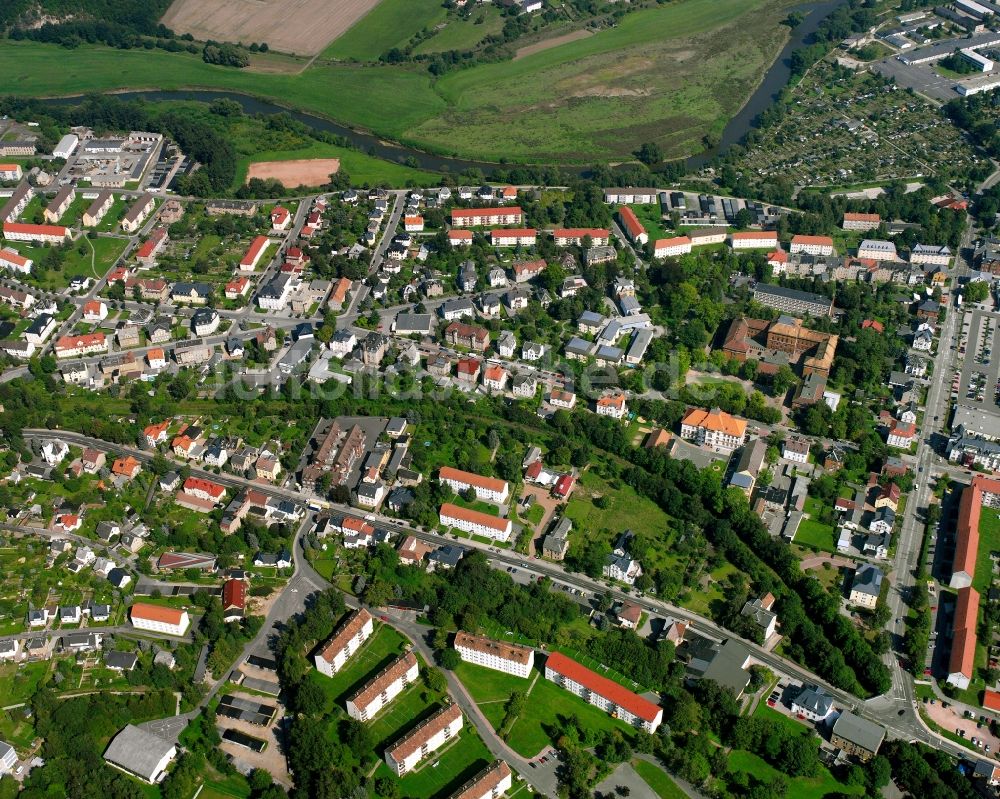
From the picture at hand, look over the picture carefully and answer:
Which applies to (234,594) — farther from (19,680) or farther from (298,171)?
(298,171)

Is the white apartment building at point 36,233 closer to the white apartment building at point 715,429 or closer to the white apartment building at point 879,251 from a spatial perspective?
the white apartment building at point 715,429

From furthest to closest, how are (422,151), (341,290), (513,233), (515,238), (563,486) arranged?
(422,151) < (513,233) < (515,238) < (341,290) < (563,486)

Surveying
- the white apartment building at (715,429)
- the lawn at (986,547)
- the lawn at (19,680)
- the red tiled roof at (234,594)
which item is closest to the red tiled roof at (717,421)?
the white apartment building at (715,429)

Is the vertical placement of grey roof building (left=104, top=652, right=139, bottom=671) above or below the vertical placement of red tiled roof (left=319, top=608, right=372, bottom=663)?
above

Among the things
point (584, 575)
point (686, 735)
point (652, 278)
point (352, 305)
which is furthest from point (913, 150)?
point (686, 735)

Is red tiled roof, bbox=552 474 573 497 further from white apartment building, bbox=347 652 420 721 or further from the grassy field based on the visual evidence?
the grassy field

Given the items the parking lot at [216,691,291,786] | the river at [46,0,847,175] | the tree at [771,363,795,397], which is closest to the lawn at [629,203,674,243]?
the river at [46,0,847,175]

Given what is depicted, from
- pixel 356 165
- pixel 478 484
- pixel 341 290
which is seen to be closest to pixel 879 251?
pixel 478 484
